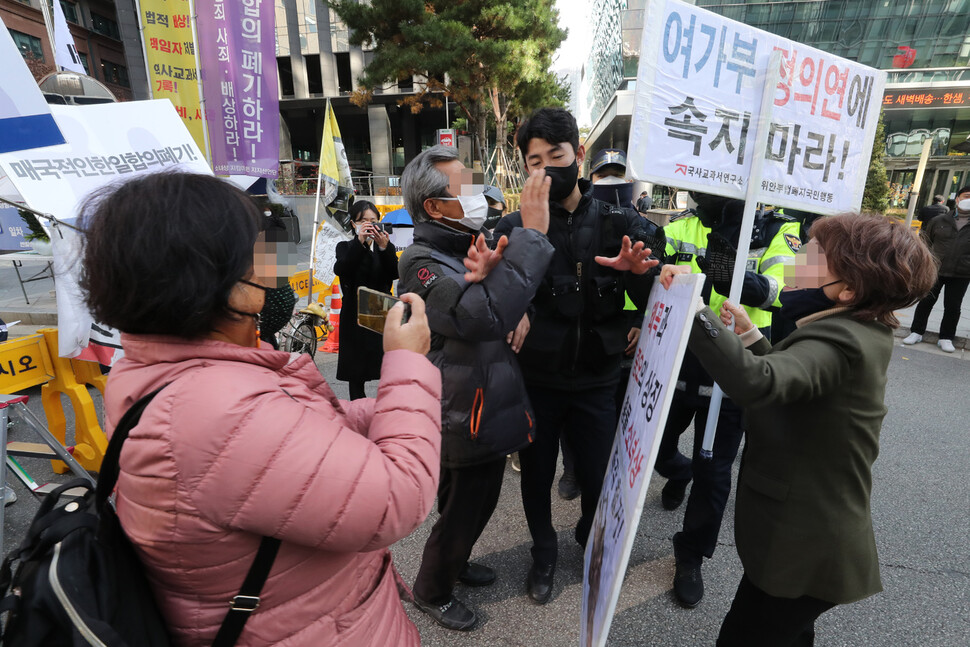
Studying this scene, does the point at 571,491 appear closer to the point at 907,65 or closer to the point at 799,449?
the point at 799,449

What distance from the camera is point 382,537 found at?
0.89 metres

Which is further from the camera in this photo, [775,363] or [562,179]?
[562,179]

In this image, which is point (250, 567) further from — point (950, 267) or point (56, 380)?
point (950, 267)

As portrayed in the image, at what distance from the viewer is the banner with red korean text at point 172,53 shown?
486 cm

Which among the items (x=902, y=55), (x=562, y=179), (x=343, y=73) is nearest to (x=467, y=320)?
(x=562, y=179)

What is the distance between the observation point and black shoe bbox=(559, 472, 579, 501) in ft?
10.5

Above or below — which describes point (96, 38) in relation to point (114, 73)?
above

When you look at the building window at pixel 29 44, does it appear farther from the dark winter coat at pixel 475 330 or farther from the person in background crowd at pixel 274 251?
the person in background crowd at pixel 274 251

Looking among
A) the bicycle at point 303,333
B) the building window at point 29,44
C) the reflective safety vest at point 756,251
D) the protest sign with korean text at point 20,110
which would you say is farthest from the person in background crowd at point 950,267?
the building window at point 29,44

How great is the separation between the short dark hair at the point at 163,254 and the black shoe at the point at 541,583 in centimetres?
203

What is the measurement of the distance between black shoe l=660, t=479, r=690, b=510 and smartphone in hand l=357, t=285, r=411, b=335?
7.94ft

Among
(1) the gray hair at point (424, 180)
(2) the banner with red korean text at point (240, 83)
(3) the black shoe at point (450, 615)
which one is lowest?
(3) the black shoe at point (450, 615)

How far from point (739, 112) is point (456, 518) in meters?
1.94

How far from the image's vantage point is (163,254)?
798mm
